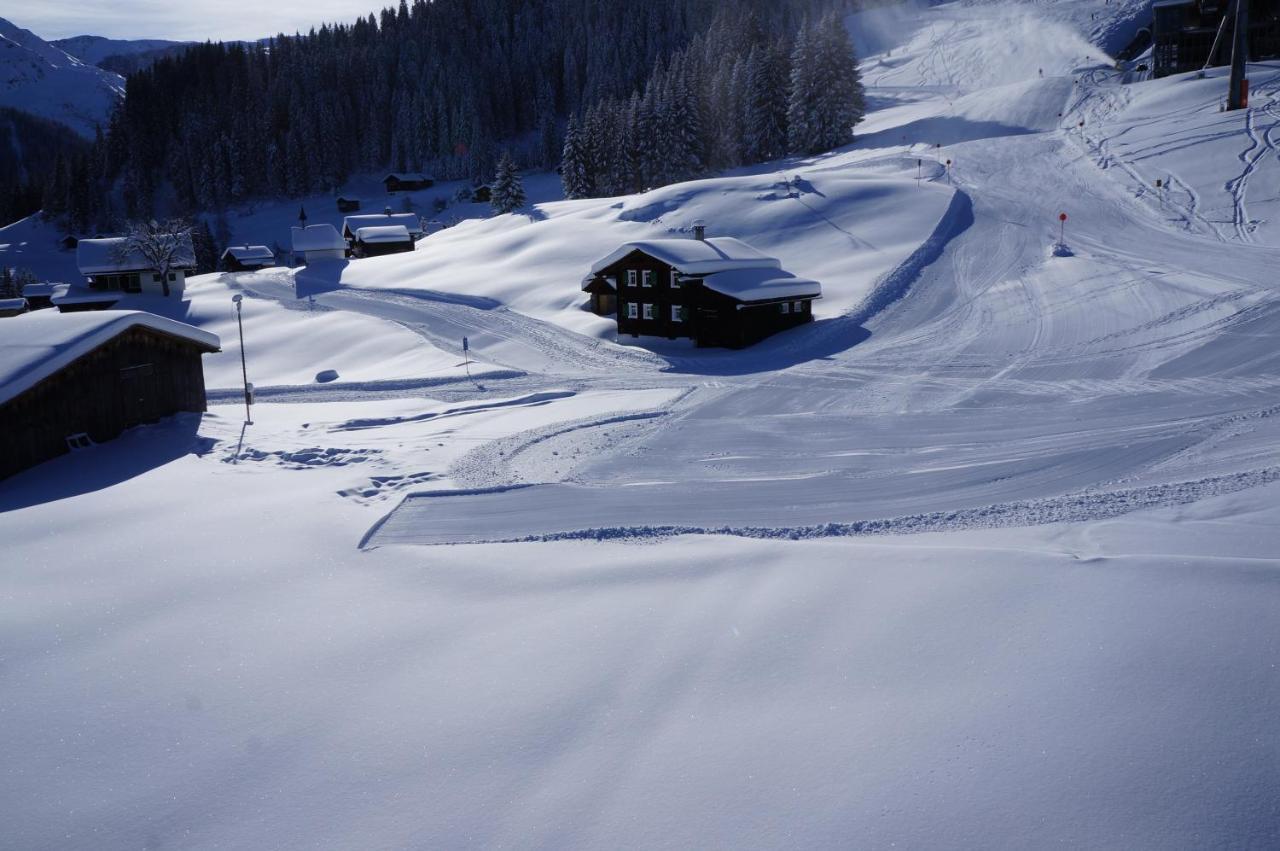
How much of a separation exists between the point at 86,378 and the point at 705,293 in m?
22.9

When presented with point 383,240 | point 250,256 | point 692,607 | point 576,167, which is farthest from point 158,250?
point 692,607

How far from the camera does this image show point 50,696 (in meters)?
8.59

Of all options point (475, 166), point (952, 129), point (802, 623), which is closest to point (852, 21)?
point (475, 166)

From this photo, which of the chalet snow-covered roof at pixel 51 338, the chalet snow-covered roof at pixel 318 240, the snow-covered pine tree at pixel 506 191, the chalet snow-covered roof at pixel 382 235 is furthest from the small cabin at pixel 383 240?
the chalet snow-covered roof at pixel 51 338

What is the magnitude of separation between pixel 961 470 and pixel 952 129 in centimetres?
6529

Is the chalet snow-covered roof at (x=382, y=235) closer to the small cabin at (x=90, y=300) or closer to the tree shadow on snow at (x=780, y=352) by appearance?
the small cabin at (x=90, y=300)

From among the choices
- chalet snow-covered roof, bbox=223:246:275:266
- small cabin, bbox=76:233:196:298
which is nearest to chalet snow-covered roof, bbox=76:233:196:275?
small cabin, bbox=76:233:196:298

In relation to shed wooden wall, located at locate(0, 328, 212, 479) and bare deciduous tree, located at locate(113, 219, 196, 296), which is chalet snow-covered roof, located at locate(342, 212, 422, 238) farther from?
shed wooden wall, located at locate(0, 328, 212, 479)

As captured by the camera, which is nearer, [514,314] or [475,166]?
[514,314]

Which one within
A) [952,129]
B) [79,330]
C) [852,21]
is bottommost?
[79,330]

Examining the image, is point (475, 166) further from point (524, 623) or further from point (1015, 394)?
point (524, 623)

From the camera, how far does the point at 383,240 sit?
78812 mm

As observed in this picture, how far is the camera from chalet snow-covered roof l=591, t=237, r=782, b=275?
3734 cm

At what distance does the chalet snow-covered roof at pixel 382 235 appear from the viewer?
258 feet
